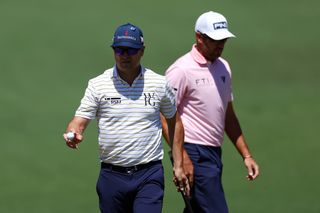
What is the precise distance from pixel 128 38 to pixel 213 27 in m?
1.01

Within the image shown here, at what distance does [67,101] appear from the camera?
1103 centimetres

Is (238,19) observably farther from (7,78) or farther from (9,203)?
(9,203)

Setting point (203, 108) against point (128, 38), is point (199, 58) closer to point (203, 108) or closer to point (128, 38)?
point (203, 108)

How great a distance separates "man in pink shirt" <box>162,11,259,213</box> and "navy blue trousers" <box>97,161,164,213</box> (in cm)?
66

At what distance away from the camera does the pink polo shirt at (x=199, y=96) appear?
752 centimetres

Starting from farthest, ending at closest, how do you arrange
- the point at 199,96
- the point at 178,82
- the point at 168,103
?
the point at 199,96 < the point at 178,82 < the point at 168,103

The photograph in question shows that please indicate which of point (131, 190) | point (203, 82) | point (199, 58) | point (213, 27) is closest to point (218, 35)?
point (213, 27)

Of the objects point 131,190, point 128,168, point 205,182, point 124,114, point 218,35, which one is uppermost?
point 218,35

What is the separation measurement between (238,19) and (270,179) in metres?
3.18

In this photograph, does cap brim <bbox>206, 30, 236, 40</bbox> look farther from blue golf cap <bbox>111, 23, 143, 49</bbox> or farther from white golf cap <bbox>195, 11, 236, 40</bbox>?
blue golf cap <bbox>111, 23, 143, 49</bbox>

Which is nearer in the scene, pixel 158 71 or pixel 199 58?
pixel 199 58

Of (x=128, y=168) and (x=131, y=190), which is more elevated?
(x=128, y=168)

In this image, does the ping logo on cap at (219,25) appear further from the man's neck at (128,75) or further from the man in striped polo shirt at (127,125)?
the man's neck at (128,75)

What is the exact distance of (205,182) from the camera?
758 cm
